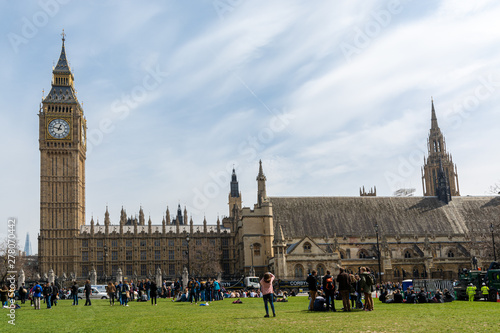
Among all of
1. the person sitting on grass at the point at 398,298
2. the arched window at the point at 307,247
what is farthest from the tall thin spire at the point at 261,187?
the person sitting on grass at the point at 398,298

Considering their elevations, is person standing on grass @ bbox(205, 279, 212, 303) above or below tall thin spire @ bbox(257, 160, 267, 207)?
below

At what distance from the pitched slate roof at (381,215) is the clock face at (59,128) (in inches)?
1737

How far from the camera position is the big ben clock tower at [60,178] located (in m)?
93.9

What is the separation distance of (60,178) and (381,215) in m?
56.7

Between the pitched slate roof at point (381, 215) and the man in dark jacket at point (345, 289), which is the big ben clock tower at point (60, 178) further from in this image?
the man in dark jacket at point (345, 289)

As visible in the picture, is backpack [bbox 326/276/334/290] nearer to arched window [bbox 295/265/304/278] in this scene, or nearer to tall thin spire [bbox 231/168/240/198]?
arched window [bbox 295/265/304/278]

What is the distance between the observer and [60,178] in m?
98.6

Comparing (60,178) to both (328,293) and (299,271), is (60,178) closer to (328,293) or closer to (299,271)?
(299,271)

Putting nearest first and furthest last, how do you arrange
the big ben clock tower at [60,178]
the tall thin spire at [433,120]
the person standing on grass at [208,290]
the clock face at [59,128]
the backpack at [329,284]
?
1. the backpack at [329,284]
2. the person standing on grass at [208,290]
3. the big ben clock tower at [60,178]
4. the clock face at [59,128]
5. the tall thin spire at [433,120]

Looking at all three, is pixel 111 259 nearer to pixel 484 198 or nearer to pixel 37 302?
pixel 484 198

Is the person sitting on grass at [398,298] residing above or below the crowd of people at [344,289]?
A: below

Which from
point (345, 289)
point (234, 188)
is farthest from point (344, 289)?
point (234, 188)

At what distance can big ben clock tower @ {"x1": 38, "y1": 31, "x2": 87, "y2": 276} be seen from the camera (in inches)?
3696

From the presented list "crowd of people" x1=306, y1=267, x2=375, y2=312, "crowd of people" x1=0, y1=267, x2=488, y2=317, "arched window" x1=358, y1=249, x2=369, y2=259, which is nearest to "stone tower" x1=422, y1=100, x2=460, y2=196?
"arched window" x1=358, y1=249, x2=369, y2=259
